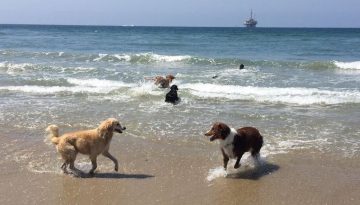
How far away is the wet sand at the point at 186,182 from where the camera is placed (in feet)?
20.7

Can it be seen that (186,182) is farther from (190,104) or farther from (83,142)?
(190,104)

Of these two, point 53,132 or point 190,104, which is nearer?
point 53,132

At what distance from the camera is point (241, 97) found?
1434 cm

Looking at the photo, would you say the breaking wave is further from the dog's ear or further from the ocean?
the dog's ear

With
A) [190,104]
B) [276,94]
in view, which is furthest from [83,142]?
[276,94]

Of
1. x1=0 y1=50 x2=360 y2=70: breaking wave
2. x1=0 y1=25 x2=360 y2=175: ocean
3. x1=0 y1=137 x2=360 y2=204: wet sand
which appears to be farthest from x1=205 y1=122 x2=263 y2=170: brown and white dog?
x1=0 y1=50 x2=360 y2=70: breaking wave

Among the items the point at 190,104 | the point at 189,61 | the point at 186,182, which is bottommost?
the point at 189,61

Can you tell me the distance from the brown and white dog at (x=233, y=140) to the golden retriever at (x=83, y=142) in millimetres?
1533

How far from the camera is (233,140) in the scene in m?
7.41

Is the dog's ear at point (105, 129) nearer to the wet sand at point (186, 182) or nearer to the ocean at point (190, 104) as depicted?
the wet sand at point (186, 182)

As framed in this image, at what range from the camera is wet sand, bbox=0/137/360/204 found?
248 inches

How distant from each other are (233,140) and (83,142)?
7.61ft

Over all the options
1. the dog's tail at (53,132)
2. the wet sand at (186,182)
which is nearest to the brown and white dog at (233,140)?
the wet sand at (186,182)

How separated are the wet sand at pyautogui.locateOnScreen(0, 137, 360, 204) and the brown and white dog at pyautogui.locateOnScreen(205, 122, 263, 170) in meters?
0.32
